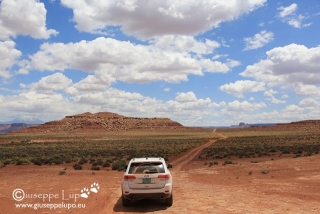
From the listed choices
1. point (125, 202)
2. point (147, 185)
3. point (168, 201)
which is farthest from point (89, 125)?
point (147, 185)

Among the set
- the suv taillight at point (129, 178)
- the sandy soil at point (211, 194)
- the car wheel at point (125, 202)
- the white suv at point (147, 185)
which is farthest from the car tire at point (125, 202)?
the suv taillight at point (129, 178)

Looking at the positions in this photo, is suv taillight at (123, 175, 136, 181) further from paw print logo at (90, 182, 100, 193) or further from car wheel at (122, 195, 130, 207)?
paw print logo at (90, 182, 100, 193)

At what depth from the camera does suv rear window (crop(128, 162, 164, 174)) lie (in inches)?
437

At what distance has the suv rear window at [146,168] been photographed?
1109 cm

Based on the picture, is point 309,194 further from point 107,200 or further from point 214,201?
point 107,200

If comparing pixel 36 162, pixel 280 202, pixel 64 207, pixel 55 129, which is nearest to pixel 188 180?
pixel 280 202

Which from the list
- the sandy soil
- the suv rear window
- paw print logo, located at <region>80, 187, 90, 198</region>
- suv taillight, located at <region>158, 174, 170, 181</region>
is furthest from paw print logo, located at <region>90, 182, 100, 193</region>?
suv taillight, located at <region>158, 174, 170, 181</region>

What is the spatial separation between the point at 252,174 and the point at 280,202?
842cm

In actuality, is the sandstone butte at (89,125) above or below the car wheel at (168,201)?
above

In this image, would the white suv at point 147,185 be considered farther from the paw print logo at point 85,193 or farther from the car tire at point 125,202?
the paw print logo at point 85,193

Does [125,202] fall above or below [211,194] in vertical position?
above

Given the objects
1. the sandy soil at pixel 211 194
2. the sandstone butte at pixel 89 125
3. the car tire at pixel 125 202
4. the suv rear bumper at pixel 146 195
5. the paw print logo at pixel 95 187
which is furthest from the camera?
the sandstone butte at pixel 89 125

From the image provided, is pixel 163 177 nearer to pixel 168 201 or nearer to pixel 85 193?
pixel 168 201

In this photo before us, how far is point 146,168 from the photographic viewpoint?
36.7ft
